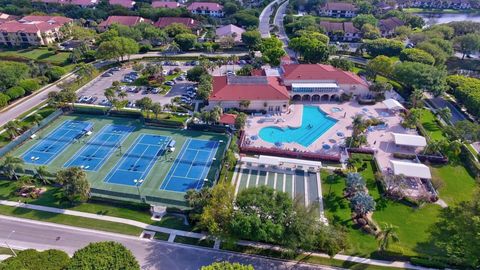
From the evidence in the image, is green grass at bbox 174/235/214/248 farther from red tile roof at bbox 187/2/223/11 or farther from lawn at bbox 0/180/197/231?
red tile roof at bbox 187/2/223/11

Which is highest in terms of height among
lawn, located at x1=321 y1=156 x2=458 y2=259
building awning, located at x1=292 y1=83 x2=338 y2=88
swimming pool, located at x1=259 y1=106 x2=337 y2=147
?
building awning, located at x1=292 y1=83 x2=338 y2=88

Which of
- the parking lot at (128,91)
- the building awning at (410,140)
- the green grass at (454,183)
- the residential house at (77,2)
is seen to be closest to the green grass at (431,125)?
the building awning at (410,140)

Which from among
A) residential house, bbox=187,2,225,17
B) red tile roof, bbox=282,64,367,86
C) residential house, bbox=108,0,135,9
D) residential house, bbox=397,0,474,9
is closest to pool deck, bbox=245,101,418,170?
red tile roof, bbox=282,64,367,86

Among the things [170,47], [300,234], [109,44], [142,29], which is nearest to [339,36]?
[170,47]

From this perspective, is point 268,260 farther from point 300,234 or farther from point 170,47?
point 170,47

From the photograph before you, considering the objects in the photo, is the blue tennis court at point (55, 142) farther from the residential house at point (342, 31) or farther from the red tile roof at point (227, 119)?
the residential house at point (342, 31)

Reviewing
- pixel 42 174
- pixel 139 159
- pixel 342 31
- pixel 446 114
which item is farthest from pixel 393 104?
pixel 42 174

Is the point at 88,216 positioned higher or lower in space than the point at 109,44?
lower
